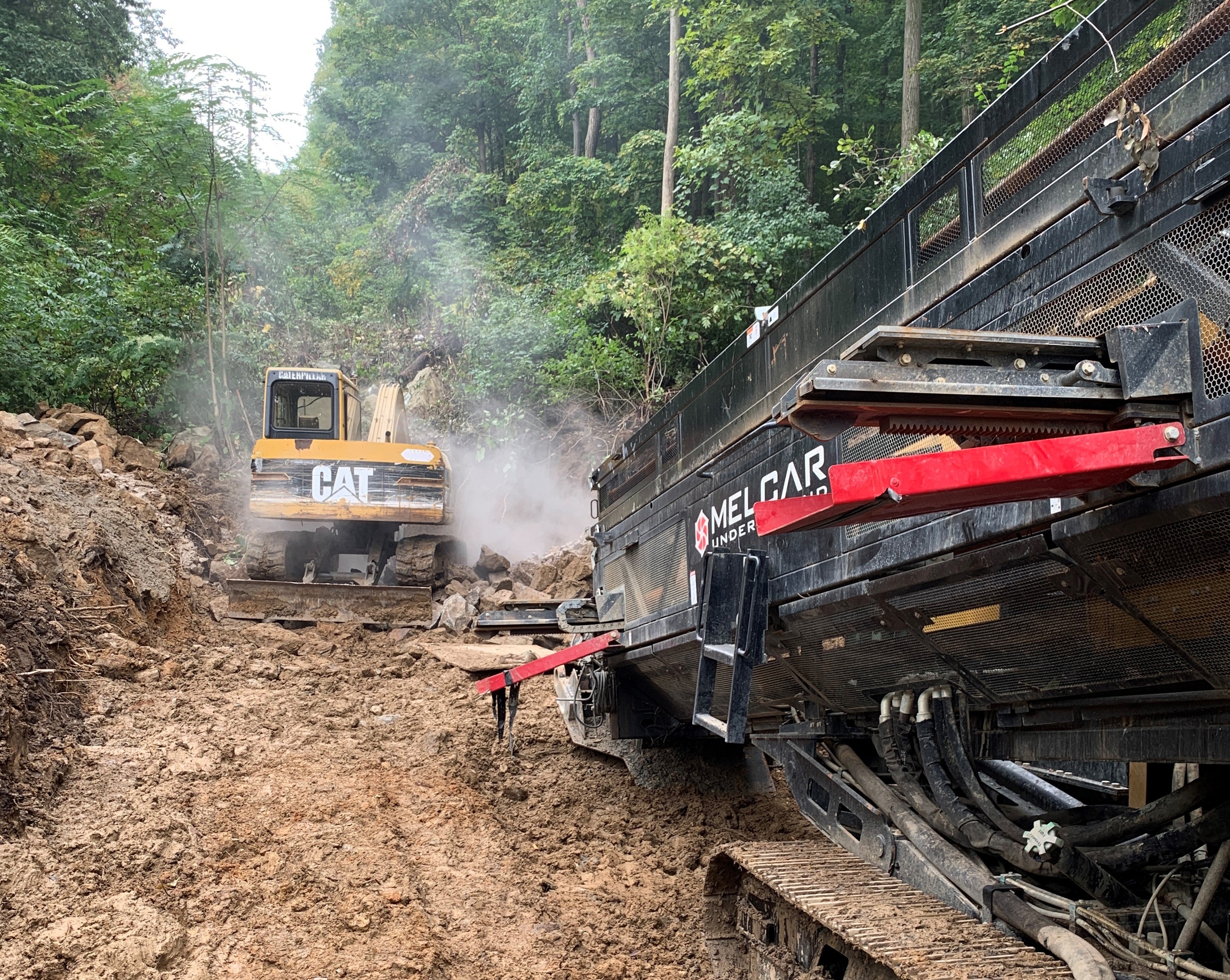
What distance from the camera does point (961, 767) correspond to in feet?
12.0

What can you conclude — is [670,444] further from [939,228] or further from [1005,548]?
[1005,548]

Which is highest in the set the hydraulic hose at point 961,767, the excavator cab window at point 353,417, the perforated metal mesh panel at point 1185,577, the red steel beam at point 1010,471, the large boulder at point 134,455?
the excavator cab window at point 353,417

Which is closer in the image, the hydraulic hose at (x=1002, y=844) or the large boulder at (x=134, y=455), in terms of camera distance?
the hydraulic hose at (x=1002, y=844)

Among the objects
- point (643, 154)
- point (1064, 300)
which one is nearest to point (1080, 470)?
point (1064, 300)

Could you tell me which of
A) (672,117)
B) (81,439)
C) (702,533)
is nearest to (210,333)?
(81,439)

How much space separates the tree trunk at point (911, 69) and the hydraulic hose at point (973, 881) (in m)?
13.7

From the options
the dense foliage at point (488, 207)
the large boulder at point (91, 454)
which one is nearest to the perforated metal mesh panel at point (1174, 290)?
the dense foliage at point (488, 207)

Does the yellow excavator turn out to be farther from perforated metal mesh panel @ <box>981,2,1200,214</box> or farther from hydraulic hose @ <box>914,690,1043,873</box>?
perforated metal mesh panel @ <box>981,2,1200,214</box>

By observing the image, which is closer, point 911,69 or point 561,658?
point 561,658

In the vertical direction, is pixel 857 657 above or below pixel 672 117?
below

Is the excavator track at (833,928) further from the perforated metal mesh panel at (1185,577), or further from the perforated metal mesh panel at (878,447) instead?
the perforated metal mesh panel at (878,447)

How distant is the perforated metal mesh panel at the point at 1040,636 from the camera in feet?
8.96

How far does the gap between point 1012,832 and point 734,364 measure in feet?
7.71

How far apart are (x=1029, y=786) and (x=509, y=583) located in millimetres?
9479
